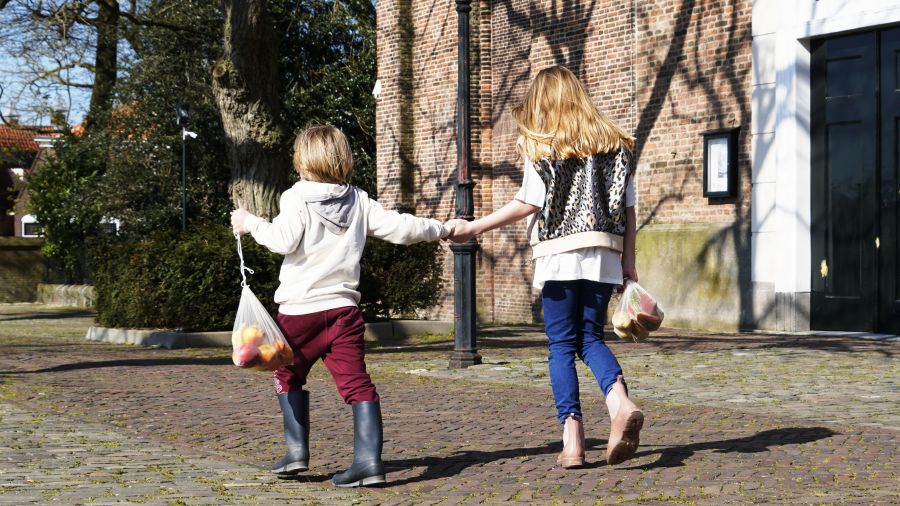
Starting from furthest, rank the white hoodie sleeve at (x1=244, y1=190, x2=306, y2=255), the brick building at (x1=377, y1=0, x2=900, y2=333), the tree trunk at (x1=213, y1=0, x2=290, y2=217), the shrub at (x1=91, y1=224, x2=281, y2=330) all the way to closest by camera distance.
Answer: the tree trunk at (x1=213, y1=0, x2=290, y2=217), the shrub at (x1=91, y1=224, x2=281, y2=330), the brick building at (x1=377, y1=0, x2=900, y2=333), the white hoodie sleeve at (x1=244, y1=190, x2=306, y2=255)

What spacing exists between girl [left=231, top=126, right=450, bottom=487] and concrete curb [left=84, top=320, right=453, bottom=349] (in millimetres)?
9094

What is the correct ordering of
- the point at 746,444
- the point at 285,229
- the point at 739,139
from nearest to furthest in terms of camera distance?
1. the point at 285,229
2. the point at 746,444
3. the point at 739,139

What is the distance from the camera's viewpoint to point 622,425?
5188 mm

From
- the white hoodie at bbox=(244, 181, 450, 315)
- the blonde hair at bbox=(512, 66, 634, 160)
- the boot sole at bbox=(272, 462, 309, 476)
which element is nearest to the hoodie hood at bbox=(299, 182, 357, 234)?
the white hoodie at bbox=(244, 181, 450, 315)

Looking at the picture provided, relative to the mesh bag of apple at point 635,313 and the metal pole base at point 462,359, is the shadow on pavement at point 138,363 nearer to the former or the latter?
the metal pole base at point 462,359

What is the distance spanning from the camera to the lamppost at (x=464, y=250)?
413 inches

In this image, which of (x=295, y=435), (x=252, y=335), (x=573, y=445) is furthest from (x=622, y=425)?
(x=252, y=335)

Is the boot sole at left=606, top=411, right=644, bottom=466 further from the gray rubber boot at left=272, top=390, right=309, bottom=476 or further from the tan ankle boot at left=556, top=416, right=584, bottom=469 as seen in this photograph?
the gray rubber boot at left=272, top=390, right=309, bottom=476

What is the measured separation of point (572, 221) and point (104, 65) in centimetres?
2710

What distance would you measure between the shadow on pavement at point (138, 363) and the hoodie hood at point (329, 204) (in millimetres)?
6726

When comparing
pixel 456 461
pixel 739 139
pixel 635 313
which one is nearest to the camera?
pixel 635 313

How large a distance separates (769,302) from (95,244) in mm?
9727

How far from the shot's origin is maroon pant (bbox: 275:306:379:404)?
202 inches

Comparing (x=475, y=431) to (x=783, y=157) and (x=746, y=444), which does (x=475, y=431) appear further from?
(x=783, y=157)
